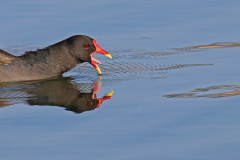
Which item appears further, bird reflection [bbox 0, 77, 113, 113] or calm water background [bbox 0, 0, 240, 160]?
bird reflection [bbox 0, 77, 113, 113]

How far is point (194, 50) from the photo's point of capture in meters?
9.95

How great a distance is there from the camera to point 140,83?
8.20 meters

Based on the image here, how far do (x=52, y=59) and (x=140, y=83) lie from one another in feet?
5.44

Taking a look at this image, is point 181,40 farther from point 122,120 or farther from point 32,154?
point 32,154

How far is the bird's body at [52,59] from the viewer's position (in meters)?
8.73

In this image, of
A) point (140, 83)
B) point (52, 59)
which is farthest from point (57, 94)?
point (52, 59)

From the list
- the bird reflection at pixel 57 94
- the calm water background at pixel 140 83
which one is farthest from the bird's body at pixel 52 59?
the calm water background at pixel 140 83

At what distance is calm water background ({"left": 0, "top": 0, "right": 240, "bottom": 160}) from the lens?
18.2ft

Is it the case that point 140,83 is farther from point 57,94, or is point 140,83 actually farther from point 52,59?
point 52,59

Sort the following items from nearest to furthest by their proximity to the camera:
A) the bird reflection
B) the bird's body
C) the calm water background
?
the calm water background < the bird reflection < the bird's body

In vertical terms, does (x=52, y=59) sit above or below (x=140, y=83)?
above

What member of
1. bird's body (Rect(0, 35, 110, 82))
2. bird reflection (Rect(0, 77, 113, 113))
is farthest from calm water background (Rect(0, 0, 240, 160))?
bird's body (Rect(0, 35, 110, 82))

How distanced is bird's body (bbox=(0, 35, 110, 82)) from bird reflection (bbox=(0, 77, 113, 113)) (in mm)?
218

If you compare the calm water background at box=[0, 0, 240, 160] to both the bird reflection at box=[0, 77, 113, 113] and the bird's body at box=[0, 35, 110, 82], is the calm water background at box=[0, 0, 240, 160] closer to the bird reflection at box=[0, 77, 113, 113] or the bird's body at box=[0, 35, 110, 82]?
the bird reflection at box=[0, 77, 113, 113]
